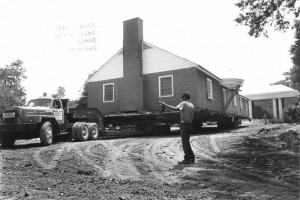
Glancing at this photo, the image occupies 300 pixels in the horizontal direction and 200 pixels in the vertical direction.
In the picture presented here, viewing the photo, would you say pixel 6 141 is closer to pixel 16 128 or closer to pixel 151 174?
pixel 16 128

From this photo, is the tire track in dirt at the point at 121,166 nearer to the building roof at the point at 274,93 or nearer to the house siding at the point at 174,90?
the house siding at the point at 174,90

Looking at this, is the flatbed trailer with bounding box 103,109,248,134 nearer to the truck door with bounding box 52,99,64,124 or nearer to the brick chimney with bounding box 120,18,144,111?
the brick chimney with bounding box 120,18,144,111

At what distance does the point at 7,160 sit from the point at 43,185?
12.0 ft

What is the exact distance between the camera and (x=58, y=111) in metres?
14.1

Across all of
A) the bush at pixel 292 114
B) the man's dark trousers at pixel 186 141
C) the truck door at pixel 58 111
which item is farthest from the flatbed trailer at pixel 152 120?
the man's dark trousers at pixel 186 141

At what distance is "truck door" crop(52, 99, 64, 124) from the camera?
45.8 feet

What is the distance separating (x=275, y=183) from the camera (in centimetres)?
618

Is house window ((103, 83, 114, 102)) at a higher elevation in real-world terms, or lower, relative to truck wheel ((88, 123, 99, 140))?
higher

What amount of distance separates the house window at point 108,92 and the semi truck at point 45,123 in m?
7.06

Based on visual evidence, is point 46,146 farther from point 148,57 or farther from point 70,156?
point 148,57

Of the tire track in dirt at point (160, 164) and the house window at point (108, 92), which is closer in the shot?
the tire track in dirt at point (160, 164)

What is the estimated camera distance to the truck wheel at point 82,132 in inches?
568

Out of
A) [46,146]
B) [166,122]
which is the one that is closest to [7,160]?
[46,146]

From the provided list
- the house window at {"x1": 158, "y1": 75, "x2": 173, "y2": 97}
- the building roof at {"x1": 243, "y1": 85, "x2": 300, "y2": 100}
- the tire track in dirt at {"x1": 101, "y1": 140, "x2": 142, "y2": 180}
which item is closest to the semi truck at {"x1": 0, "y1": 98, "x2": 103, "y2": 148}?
the tire track in dirt at {"x1": 101, "y1": 140, "x2": 142, "y2": 180}
